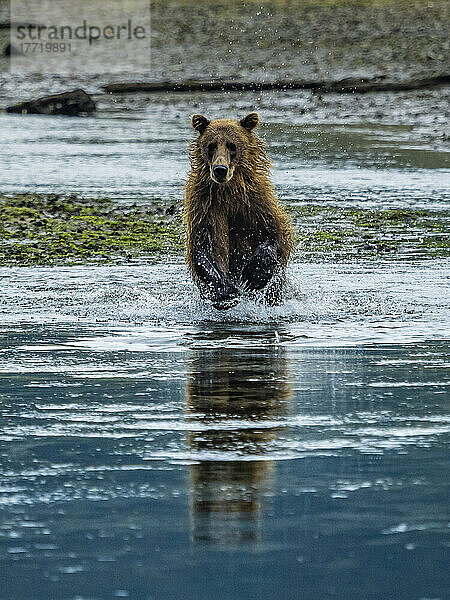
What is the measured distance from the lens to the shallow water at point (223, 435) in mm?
4754

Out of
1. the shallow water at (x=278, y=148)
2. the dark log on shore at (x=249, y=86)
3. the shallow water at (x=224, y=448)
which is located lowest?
the shallow water at (x=224, y=448)

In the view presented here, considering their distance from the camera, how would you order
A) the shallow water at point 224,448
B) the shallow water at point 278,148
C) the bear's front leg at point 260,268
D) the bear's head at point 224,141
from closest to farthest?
the shallow water at point 224,448
the bear's head at point 224,141
the bear's front leg at point 260,268
the shallow water at point 278,148

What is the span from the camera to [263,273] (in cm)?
1070

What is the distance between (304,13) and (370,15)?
2367mm

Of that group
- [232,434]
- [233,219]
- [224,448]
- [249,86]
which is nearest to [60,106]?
[249,86]

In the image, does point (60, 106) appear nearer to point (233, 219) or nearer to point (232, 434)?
point (233, 219)

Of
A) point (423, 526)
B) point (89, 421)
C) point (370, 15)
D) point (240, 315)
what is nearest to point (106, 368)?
point (89, 421)

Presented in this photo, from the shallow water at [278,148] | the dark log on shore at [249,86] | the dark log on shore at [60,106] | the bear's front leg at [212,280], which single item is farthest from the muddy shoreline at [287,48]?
the bear's front leg at [212,280]

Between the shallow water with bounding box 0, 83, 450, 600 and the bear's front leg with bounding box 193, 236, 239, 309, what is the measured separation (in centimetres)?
11

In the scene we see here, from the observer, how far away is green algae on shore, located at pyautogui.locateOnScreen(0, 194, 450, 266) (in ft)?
44.3

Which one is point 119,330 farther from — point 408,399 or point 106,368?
point 408,399

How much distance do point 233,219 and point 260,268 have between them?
0.45 metres

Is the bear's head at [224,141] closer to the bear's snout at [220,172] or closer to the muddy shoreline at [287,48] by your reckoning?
the bear's snout at [220,172]

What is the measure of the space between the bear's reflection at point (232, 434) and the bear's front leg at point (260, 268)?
6.45 ft
